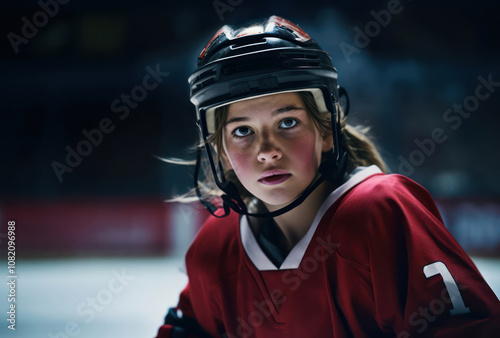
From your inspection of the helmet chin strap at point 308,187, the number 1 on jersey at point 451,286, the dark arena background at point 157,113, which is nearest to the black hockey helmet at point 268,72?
→ the helmet chin strap at point 308,187

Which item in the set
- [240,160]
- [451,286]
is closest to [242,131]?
[240,160]

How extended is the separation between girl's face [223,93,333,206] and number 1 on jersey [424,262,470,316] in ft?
1.28

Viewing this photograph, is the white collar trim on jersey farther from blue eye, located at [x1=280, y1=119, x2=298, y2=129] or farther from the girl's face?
blue eye, located at [x1=280, y1=119, x2=298, y2=129]

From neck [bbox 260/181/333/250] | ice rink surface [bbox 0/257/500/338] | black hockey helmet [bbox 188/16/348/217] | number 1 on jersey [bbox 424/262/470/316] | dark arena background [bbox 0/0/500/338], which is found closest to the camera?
number 1 on jersey [bbox 424/262/470/316]

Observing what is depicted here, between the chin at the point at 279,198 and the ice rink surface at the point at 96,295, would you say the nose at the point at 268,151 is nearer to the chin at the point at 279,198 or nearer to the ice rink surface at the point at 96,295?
the chin at the point at 279,198

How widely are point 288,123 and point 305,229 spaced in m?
0.33

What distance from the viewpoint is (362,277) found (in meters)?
1.07

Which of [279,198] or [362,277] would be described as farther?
[279,198]

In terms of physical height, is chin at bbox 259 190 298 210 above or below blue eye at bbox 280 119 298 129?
below

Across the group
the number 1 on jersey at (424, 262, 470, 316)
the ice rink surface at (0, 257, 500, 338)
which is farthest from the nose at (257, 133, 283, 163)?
the ice rink surface at (0, 257, 500, 338)

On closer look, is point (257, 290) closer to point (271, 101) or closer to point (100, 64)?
point (271, 101)

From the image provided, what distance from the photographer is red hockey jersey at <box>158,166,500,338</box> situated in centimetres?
97

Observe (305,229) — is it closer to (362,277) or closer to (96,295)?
(362,277)

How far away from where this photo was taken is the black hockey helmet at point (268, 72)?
3.73ft
